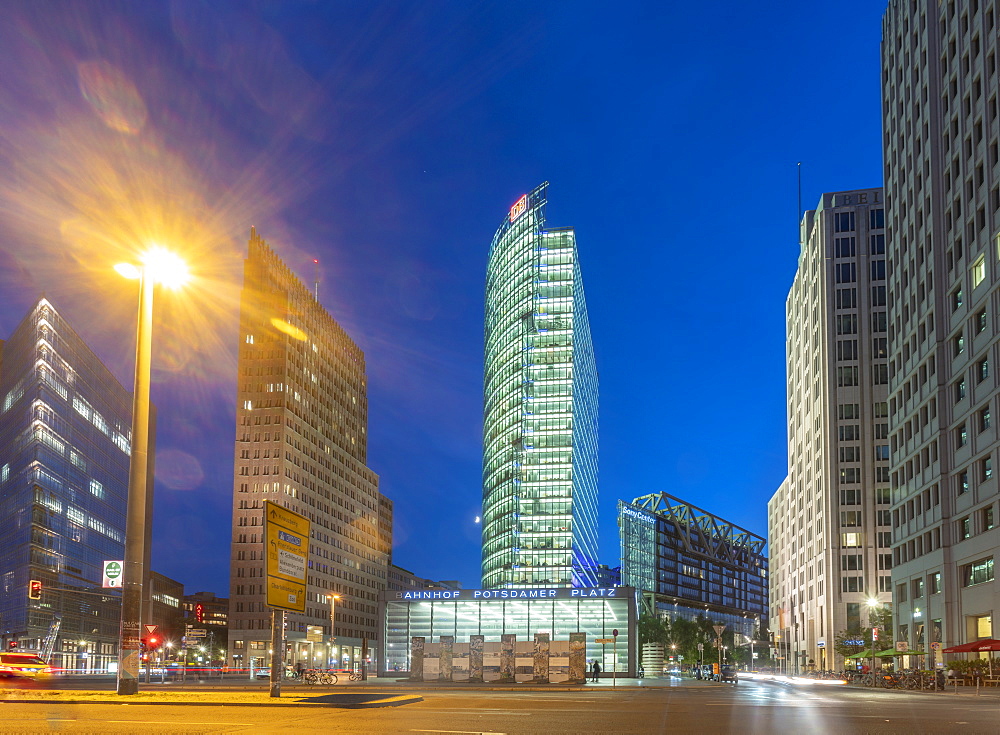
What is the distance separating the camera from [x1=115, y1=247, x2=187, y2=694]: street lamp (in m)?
32.1

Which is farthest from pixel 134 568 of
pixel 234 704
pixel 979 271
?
pixel 979 271

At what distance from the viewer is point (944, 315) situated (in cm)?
7988

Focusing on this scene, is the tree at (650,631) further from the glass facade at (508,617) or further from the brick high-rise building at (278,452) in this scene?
the glass facade at (508,617)

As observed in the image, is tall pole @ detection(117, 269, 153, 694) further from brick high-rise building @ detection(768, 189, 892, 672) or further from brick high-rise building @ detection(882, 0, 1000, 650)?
brick high-rise building @ detection(768, 189, 892, 672)

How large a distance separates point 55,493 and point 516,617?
215ft

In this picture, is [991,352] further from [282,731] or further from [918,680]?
[282,731]

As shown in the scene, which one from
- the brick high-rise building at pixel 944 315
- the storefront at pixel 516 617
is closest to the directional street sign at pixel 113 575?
the brick high-rise building at pixel 944 315

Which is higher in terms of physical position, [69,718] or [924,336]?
[924,336]

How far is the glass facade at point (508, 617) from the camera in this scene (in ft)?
312

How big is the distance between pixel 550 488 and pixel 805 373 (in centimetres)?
5037

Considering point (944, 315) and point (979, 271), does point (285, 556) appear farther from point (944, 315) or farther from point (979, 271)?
point (944, 315)

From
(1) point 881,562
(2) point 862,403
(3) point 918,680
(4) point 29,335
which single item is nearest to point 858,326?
(2) point 862,403

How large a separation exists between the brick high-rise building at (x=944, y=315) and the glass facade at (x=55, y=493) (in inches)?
3784

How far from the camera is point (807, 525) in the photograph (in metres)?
146
